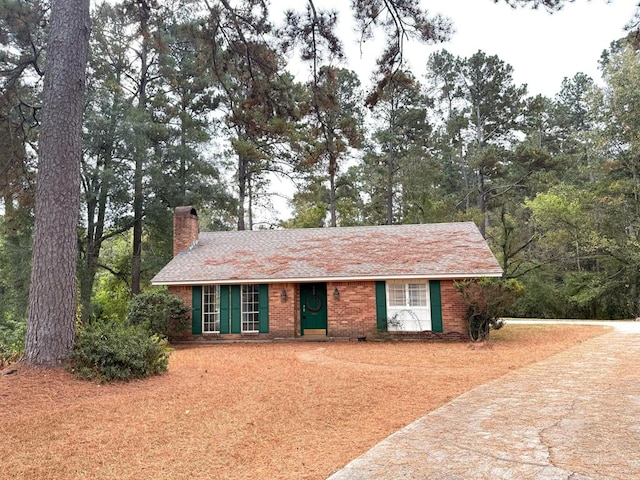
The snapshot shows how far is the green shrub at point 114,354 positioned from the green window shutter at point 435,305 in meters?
7.60

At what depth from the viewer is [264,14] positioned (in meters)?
8.98

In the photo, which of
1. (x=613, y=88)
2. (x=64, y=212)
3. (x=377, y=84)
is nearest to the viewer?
(x=64, y=212)

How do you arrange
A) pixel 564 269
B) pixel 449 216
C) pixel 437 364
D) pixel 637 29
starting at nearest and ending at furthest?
pixel 637 29 < pixel 437 364 < pixel 564 269 < pixel 449 216

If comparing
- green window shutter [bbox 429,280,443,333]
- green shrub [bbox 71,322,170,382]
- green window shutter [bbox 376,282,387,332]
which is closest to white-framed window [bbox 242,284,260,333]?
green window shutter [bbox 376,282,387,332]

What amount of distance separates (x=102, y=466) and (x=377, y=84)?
7.12 m

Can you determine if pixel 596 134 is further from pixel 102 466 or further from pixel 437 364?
pixel 102 466

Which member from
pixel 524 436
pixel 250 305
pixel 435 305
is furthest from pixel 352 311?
pixel 524 436

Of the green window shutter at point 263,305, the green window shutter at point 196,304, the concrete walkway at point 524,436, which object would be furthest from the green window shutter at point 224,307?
the concrete walkway at point 524,436

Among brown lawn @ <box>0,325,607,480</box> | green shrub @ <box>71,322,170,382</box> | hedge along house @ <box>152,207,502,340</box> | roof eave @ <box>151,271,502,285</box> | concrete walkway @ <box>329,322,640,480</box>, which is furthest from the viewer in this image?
hedge along house @ <box>152,207,502,340</box>

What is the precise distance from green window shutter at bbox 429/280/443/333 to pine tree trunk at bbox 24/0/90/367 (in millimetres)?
9029

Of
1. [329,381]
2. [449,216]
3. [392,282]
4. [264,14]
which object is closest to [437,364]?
[329,381]

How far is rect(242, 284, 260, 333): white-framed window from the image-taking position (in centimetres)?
1370

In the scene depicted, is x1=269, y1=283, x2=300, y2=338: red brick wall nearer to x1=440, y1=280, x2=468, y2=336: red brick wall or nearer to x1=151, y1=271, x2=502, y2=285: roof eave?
x1=151, y1=271, x2=502, y2=285: roof eave

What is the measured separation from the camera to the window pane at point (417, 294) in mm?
12891
